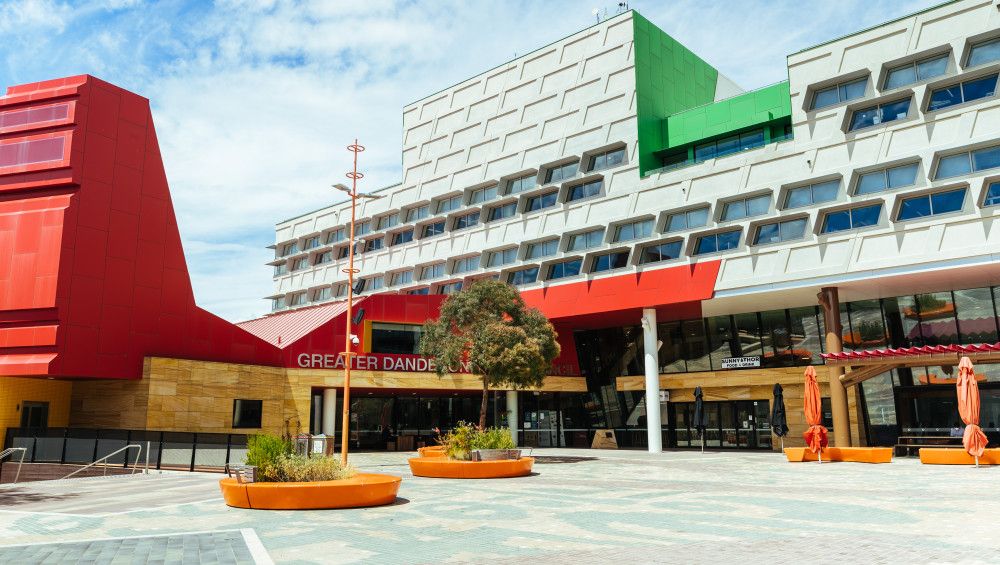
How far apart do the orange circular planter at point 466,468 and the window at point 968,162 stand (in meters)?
21.8

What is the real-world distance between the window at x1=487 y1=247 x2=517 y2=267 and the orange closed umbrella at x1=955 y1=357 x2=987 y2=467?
27299 millimetres

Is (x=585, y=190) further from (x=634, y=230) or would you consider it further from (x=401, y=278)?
(x=401, y=278)

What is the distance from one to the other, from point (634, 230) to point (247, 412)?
22.2m

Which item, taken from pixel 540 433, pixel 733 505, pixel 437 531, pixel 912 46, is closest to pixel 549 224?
pixel 540 433

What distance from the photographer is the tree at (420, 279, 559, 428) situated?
1155 inches

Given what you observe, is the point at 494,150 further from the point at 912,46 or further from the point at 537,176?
the point at 912,46

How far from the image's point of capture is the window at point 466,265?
50719mm

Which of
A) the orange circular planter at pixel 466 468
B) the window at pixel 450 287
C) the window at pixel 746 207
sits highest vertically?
the window at pixel 746 207

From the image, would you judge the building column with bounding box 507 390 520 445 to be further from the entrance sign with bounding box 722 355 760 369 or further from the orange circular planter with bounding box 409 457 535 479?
the orange circular planter with bounding box 409 457 535 479

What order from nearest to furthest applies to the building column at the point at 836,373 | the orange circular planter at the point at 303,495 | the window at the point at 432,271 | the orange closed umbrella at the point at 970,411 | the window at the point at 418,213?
1. the orange circular planter at the point at 303,495
2. the orange closed umbrella at the point at 970,411
3. the building column at the point at 836,373
4. the window at the point at 432,271
5. the window at the point at 418,213

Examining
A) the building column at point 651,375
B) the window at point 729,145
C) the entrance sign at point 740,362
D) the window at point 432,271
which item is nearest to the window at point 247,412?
the building column at point 651,375

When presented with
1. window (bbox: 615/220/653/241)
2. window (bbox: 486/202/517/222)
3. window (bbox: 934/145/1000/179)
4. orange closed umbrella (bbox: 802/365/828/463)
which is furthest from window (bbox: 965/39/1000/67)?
window (bbox: 486/202/517/222)

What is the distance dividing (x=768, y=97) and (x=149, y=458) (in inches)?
1359

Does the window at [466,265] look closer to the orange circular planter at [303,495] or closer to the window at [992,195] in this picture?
the window at [992,195]
